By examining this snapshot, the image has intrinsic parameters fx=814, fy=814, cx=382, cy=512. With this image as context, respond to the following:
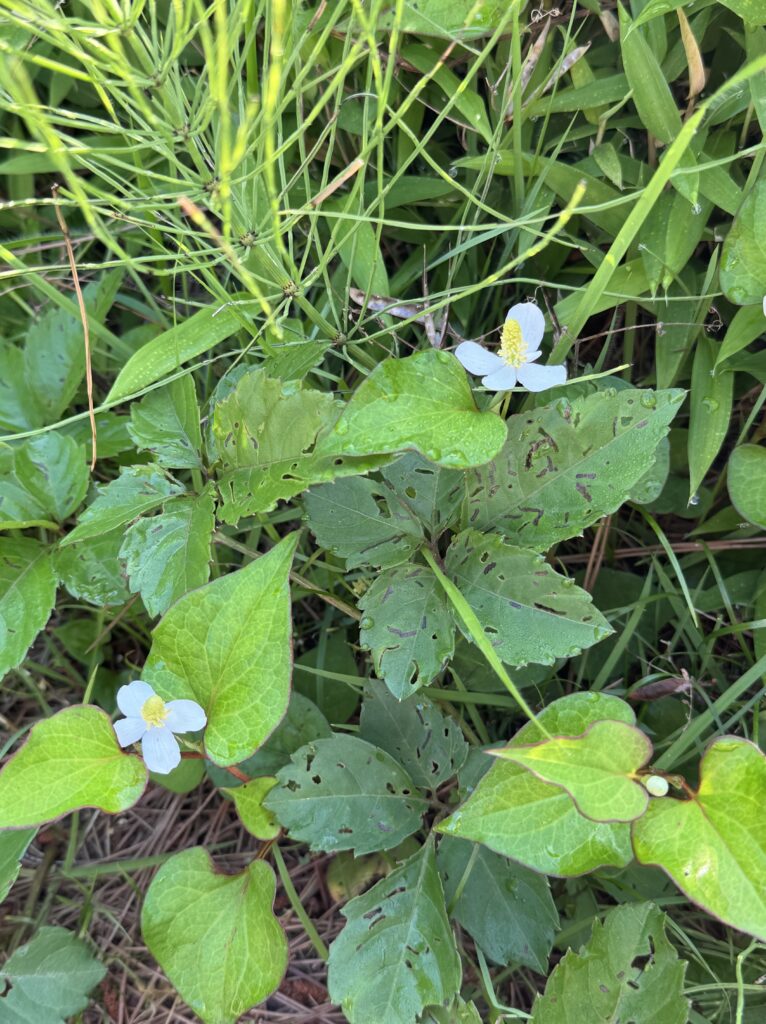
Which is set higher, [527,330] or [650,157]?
[650,157]

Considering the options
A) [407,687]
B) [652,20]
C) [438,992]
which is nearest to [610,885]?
[438,992]

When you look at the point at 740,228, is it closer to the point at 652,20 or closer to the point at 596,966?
the point at 652,20

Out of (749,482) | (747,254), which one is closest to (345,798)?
(749,482)

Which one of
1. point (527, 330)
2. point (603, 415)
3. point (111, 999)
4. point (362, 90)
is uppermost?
point (362, 90)

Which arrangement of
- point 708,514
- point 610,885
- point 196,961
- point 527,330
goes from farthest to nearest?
1. point 708,514
2. point 610,885
3. point 196,961
4. point 527,330

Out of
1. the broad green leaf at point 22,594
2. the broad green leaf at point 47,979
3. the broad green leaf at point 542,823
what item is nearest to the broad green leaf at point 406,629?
the broad green leaf at point 542,823

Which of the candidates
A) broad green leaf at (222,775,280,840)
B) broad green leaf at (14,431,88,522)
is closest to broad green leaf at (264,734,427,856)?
broad green leaf at (222,775,280,840)

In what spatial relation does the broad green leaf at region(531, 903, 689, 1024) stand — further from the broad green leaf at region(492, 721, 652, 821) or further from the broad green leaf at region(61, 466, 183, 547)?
the broad green leaf at region(61, 466, 183, 547)

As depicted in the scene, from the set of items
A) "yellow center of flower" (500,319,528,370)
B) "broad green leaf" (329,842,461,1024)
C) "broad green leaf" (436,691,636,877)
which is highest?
"yellow center of flower" (500,319,528,370)
